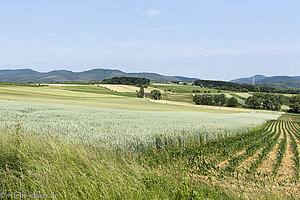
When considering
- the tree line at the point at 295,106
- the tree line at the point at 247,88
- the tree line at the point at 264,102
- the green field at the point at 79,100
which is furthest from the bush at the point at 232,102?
the tree line at the point at 247,88

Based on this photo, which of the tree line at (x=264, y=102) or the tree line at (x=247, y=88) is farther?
the tree line at (x=247, y=88)

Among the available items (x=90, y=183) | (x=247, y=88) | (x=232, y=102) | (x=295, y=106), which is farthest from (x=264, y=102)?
(x=90, y=183)

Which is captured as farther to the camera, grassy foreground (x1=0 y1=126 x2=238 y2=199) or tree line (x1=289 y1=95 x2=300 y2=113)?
tree line (x1=289 y1=95 x2=300 y2=113)

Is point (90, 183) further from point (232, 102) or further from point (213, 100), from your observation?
point (213, 100)

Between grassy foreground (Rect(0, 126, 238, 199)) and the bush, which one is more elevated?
grassy foreground (Rect(0, 126, 238, 199))

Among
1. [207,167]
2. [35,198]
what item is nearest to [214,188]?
[207,167]

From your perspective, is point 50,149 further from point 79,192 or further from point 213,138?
point 213,138

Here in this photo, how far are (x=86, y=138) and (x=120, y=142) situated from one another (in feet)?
4.54

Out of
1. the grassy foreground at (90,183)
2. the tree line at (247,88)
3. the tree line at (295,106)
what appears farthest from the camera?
the tree line at (247,88)

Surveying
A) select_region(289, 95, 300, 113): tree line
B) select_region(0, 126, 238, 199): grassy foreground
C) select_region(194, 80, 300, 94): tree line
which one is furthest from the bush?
select_region(0, 126, 238, 199): grassy foreground

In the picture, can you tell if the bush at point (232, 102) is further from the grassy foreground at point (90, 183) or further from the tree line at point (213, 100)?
the grassy foreground at point (90, 183)

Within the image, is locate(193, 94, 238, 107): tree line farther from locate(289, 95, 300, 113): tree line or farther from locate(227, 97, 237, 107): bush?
locate(289, 95, 300, 113): tree line

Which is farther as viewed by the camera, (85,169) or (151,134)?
(151,134)

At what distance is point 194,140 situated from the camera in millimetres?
12234
